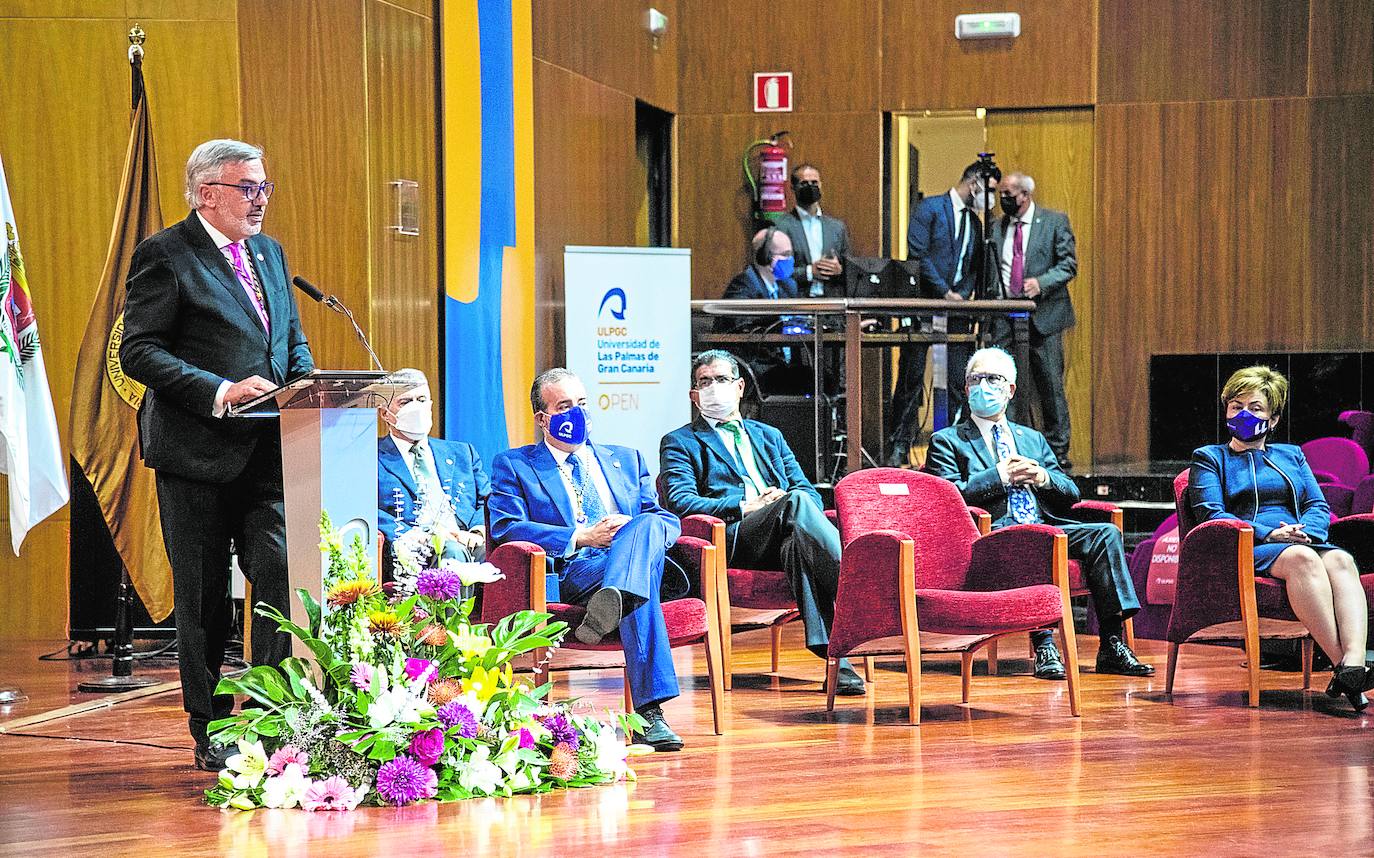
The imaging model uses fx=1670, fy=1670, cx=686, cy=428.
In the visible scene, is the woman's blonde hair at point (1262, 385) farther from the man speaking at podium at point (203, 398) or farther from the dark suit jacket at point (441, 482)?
the man speaking at podium at point (203, 398)

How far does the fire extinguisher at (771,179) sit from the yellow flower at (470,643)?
6494mm

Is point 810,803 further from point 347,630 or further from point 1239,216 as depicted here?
point 1239,216

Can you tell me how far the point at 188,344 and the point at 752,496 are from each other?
8.03 feet

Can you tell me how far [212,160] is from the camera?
165 inches

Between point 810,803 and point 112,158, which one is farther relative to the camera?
point 112,158

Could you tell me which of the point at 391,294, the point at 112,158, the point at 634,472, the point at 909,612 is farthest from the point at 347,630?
the point at 112,158

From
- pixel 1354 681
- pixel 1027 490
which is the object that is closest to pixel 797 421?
pixel 1027 490

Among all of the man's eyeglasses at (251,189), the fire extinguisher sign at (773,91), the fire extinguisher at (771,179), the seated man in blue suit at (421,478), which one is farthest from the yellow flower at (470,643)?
the fire extinguisher sign at (773,91)

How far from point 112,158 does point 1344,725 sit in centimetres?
540

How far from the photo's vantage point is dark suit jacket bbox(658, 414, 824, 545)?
19.5 feet

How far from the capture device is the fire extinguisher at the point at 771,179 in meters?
10.5

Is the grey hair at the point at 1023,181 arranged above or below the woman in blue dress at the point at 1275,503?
above

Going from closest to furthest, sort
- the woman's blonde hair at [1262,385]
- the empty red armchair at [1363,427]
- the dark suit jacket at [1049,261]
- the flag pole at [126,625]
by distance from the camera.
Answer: the woman's blonde hair at [1262,385] < the flag pole at [126,625] < the empty red armchair at [1363,427] < the dark suit jacket at [1049,261]

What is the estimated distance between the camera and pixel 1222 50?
10.2 meters
